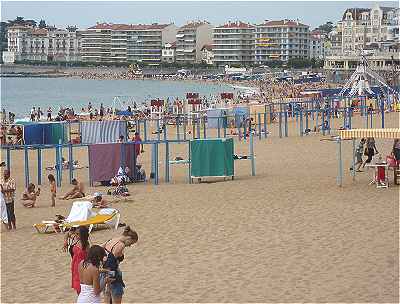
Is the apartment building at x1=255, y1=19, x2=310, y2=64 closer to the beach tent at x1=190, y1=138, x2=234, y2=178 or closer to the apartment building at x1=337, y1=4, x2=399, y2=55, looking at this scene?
the apartment building at x1=337, y1=4, x2=399, y2=55

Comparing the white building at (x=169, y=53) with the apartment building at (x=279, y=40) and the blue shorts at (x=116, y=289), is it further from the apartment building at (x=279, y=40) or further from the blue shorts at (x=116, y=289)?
the blue shorts at (x=116, y=289)

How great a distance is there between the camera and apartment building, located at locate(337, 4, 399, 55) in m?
115

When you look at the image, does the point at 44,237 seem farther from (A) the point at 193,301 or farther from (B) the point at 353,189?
(B) the point at 353,189

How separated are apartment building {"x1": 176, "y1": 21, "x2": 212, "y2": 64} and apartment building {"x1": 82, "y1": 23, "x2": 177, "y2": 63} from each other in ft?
17.0

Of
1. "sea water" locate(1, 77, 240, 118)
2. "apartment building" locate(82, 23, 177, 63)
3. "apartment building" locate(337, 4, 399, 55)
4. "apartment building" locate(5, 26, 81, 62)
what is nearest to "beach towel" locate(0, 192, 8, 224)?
"sea water" locate(1, 77, 240, 118)

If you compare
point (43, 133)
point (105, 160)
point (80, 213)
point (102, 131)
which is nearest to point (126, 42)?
point (43, 133)

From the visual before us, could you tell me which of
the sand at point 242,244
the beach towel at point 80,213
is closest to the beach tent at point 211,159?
A: the sand at point 242,244

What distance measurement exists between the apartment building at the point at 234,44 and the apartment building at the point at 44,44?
37.1 m

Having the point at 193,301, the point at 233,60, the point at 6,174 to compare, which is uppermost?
the point at 233,60

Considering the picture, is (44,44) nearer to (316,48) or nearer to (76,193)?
(316,48)

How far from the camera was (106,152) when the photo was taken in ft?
52.8

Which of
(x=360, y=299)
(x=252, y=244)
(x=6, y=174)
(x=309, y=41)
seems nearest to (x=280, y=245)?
(x=252, y=244)

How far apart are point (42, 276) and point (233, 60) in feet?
429

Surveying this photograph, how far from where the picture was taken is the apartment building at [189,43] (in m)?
145
